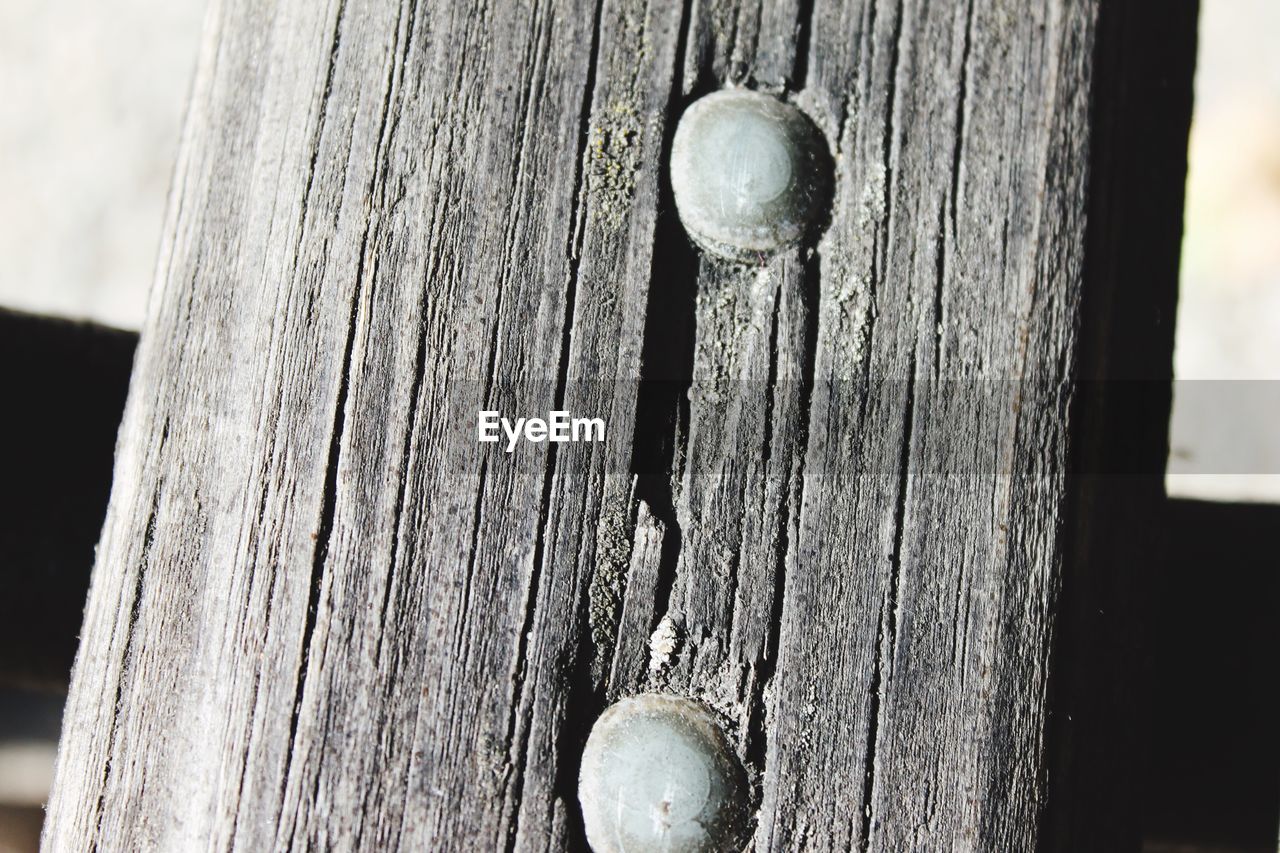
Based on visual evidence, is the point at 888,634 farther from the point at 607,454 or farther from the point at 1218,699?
the point at 1218,699

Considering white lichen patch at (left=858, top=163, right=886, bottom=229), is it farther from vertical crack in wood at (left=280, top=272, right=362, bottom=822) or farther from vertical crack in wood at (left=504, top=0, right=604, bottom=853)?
vertical crack in wood at (left=280, top=272, right=362, bottom=822)

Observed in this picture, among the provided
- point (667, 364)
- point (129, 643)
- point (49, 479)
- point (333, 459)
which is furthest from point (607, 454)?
point (49, 479)

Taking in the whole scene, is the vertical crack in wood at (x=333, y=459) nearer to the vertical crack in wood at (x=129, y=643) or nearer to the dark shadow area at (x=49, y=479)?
the vertical crack in wood at (x=129, y=643)

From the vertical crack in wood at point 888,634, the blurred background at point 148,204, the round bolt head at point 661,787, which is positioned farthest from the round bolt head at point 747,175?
the blurred background at point 148,204

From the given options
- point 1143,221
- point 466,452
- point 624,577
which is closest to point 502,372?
point 466,452

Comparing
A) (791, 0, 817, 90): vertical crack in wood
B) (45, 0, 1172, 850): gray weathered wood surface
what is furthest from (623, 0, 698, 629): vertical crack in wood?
(791, 0, 817, 90): vertical crack in wood

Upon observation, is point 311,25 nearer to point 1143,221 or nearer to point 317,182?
point 317,182
